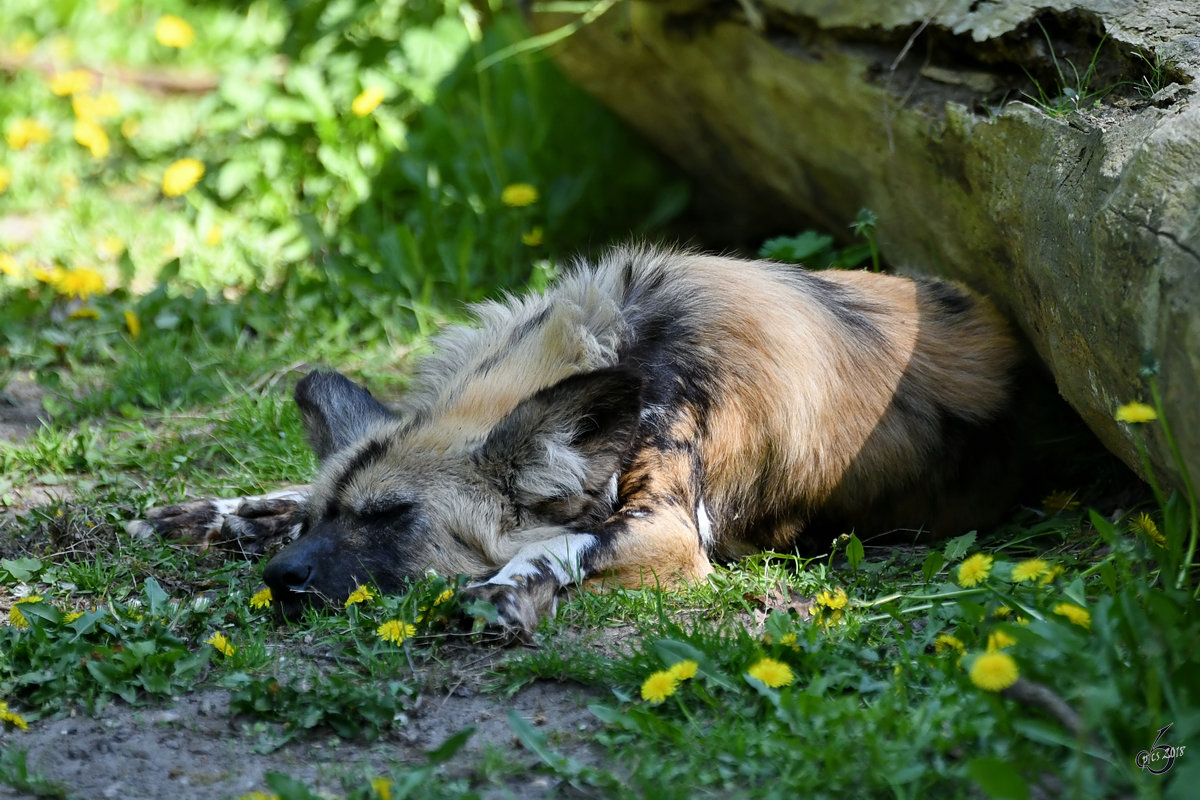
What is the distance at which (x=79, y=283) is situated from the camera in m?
5.42

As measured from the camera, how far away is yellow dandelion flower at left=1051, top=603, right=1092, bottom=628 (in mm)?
2367

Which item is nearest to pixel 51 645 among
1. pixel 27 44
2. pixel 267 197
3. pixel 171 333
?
pixel 171 333

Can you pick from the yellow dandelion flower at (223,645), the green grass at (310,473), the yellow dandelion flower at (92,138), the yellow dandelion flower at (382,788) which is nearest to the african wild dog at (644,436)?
the green grass at (310,473)

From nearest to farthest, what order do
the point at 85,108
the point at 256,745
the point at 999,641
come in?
the point at 999,641 → the point at 256,745 → the point at 85,108

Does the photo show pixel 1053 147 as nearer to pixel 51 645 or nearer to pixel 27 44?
pixel 51 645

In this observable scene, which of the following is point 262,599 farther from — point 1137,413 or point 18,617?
point 1137,413

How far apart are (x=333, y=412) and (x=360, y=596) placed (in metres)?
0.85

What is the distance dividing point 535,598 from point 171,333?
2.88 metres

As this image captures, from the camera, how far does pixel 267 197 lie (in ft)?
20.5

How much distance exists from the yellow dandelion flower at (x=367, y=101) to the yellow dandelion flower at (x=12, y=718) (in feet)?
13.4

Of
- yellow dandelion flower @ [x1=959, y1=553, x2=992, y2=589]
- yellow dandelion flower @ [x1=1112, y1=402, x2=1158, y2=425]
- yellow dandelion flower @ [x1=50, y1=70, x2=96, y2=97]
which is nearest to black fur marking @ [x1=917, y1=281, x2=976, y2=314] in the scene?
yellow dandelion flower @ [x1=959, y1=553, x2=992, y2=589]

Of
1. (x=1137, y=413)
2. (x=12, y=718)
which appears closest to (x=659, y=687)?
(x=1137, y=413)

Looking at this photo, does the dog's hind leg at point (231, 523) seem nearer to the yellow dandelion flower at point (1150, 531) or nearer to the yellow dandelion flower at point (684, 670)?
the yellow dandelion flower at point (684, 670)

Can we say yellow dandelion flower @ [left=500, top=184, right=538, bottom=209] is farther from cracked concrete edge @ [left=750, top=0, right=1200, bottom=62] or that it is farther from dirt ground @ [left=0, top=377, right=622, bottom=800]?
dirt ground @ [left=0, top=377, right=622, bottom=800]
